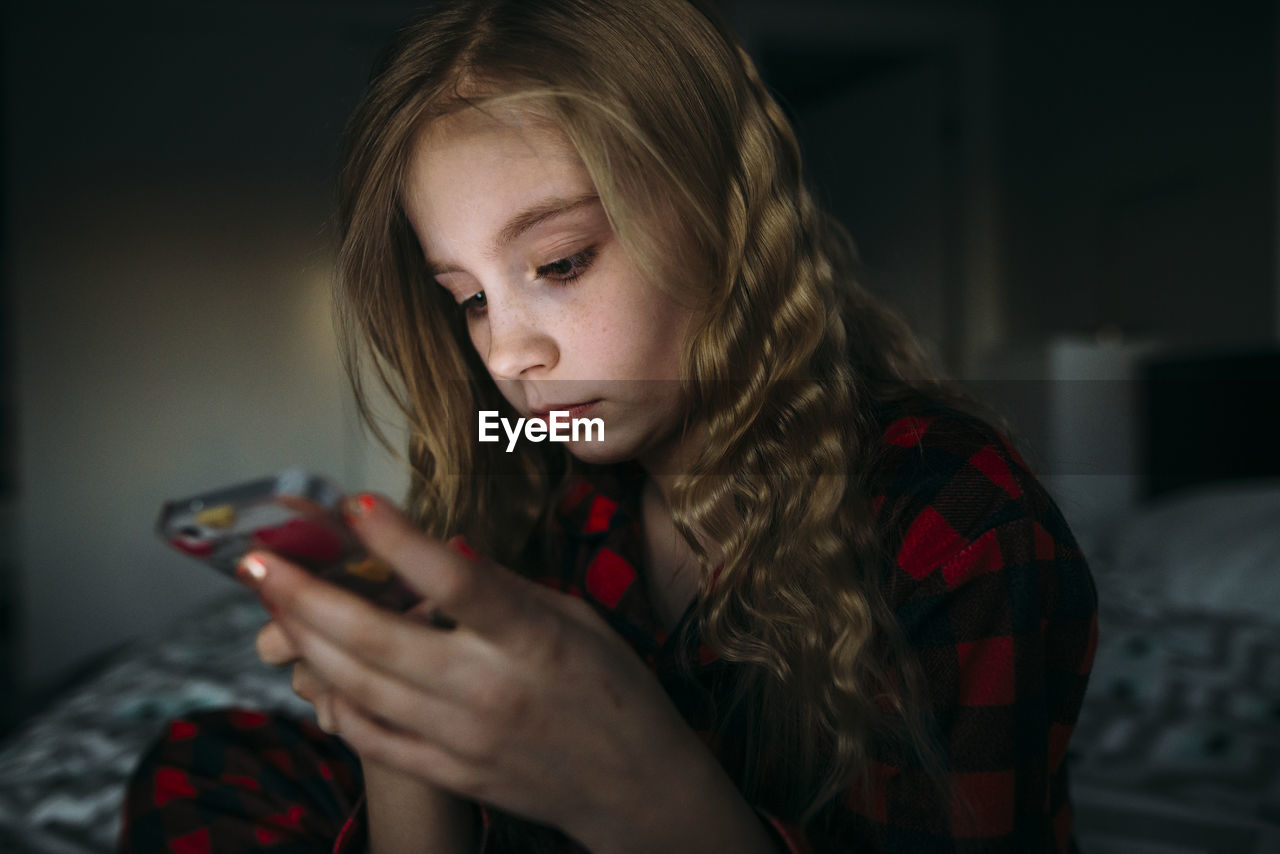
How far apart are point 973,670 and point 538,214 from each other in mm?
355

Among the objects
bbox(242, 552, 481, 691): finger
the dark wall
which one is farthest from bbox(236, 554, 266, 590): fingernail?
the dark wall

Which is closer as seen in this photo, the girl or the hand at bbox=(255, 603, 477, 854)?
the girl

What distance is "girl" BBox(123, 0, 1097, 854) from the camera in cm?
41

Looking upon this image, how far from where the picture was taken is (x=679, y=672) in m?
0.61

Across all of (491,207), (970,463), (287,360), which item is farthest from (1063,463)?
(287,360)

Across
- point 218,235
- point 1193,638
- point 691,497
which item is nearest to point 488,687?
point 691,497

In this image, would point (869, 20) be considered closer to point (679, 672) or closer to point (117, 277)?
point (117, 277)

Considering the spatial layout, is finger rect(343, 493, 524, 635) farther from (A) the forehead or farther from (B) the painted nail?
(A) the forehead

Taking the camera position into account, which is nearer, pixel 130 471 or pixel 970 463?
pixel 970 463

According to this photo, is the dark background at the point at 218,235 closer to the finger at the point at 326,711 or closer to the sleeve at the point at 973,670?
the sleeve at the point at 973,670

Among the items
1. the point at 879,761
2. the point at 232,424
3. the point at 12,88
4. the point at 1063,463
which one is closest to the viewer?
the point at 879,761

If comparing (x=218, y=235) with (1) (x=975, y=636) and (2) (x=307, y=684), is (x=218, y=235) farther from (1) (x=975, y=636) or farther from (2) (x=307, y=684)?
(1) (x=975, y=636)

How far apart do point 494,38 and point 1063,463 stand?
0.47 meters

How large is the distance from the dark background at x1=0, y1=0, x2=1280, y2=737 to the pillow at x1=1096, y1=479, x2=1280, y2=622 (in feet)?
3.20
